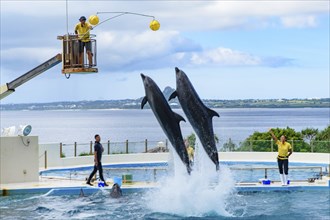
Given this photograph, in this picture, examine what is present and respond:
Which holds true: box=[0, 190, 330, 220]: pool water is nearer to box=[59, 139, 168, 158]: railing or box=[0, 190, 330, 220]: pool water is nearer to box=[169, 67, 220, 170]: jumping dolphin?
box=[169, 67, 220, 170]: jumping dolphin

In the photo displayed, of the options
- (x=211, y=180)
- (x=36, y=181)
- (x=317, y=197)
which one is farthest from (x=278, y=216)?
(x=36, y=181)

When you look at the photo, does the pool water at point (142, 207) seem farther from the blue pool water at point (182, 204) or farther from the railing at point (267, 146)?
the railing at point (267, 146)

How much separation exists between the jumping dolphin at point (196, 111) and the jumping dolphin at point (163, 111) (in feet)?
1.19

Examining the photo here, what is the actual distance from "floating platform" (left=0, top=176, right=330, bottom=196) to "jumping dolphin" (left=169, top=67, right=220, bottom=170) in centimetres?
453

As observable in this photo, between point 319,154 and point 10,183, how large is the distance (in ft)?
43.7

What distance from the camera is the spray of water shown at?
15.1 metres

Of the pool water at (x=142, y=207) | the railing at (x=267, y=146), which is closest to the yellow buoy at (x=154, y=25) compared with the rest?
the pool water at (x=142, y=207)

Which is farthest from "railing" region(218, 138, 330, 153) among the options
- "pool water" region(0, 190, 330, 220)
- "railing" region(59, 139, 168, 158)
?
"pool water" region(0, 190, 330, 220)

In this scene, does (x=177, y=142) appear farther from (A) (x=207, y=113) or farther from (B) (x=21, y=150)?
(B) (x=21, y=150)

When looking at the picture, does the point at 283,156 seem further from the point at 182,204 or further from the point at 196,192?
the point at 182,204

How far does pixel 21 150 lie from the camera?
64.2ft

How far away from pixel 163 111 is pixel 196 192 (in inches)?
111

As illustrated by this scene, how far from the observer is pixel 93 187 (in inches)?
720

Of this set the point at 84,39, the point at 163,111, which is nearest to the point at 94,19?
the point at 84,39
